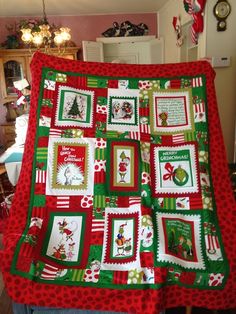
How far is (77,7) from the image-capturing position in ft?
13.5

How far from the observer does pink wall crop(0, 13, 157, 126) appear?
4.63 m

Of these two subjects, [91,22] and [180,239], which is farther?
[91,22]

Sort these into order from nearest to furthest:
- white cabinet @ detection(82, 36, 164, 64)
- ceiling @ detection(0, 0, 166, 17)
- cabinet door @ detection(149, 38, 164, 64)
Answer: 1. ceiling @ detection(0, 0, 166, 17)
2. white cabinet @ detection(82, 36, 164, 64)
3. cabinet door @ detection(149, 38, 164, 64)

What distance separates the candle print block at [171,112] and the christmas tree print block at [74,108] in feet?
1.10

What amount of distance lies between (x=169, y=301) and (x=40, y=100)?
109 centimetres

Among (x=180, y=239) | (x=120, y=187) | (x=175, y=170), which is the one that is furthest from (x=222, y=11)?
(x=180, y=239)

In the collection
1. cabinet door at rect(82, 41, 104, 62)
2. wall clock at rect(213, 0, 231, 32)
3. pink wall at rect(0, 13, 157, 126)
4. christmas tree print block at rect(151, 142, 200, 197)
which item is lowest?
christmas tree print block at rect(151, 142, 200, 197)

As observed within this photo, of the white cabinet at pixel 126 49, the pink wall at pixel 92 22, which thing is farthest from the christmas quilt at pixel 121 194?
the pink wall at pixel 92 22

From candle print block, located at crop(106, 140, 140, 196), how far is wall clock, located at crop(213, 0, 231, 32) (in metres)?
1.83

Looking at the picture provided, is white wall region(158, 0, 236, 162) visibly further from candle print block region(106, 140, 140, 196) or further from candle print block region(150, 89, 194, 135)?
candle print block region(106, 140, 140, 196)

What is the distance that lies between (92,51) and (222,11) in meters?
2.44

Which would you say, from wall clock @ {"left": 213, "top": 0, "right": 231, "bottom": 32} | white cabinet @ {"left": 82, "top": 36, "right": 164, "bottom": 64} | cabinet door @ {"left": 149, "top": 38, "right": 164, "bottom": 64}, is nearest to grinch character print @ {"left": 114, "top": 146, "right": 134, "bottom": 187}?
wall clock @ {"left": 213, "top": 0, "right": 231, "bottom": 32}

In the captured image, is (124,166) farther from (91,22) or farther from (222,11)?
(91,22)

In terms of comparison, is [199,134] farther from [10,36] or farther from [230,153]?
[10,36]
